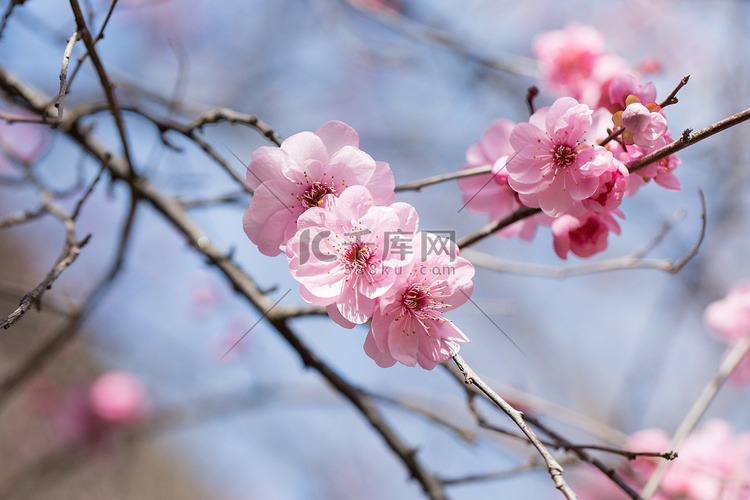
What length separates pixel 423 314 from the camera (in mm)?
756

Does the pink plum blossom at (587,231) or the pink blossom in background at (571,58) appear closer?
the pink plum blossom at (587,231)

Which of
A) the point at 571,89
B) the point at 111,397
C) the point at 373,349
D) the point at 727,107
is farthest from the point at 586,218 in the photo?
the point at 111,397

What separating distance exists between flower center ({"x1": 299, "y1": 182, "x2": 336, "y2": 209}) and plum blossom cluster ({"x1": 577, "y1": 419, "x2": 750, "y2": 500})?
4.43 ft

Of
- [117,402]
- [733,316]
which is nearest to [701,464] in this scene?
[733,316]

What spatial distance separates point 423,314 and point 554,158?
373mm

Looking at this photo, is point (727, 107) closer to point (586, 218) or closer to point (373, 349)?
point (586, 218)

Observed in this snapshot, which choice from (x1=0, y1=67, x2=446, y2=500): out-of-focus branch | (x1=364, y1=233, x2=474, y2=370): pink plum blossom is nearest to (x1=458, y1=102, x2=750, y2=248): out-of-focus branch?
(x1=364, y1=233, x2=474, y2=370): pink plum blossom

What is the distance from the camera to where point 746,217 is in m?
3.51

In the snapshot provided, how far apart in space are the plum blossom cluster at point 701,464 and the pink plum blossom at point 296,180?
4.39 feet

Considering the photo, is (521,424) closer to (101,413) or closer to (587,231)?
(587,231)

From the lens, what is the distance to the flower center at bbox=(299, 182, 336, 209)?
2.70ft

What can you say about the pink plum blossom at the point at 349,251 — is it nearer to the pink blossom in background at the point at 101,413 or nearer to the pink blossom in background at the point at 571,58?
the pink blossom in background at the point at 571,58

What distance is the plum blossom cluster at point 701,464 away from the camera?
1627mm

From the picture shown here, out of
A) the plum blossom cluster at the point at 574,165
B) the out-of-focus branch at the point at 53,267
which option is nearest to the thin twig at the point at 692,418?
the plum blossom cluster at the point at 574,165
